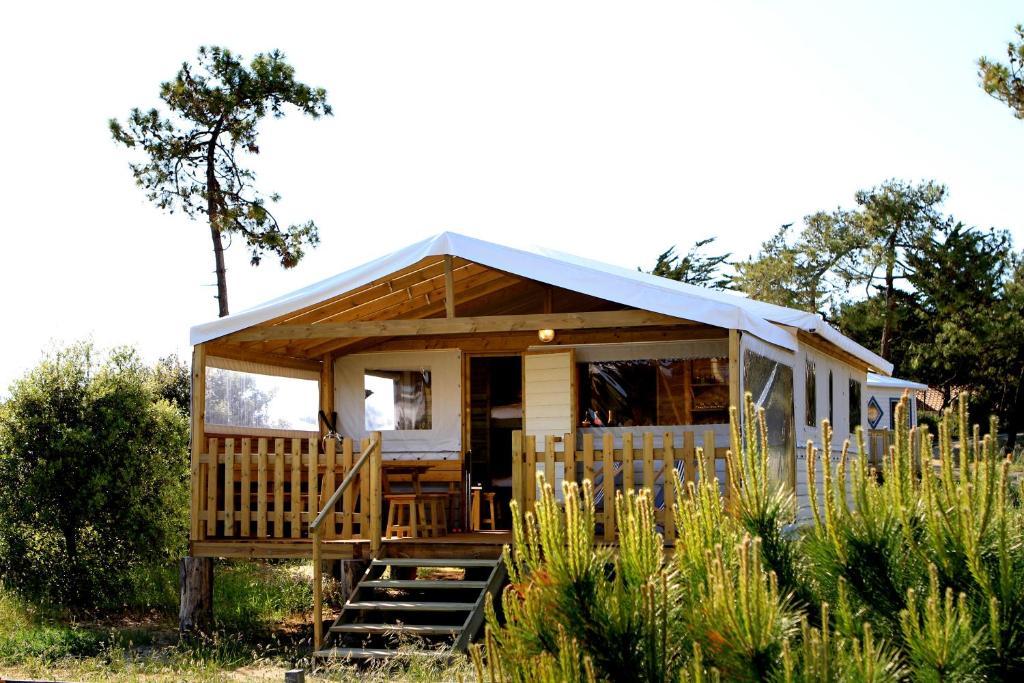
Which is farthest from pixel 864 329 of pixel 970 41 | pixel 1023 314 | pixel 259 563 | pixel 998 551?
pixel 998 551

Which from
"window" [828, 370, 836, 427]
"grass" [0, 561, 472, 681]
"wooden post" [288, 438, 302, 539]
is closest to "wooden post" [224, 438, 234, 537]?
"wooden post" [288, 438, 302, 539]

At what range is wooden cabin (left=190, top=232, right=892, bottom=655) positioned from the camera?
34.6ft

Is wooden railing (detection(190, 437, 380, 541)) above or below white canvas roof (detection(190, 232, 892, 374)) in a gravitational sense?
below

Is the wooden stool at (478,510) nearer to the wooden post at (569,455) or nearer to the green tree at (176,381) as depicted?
the wooden post at (569,455)

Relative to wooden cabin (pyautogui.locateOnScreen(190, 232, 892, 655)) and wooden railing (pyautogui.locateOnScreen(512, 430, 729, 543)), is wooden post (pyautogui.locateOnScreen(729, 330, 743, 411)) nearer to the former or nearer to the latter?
wooden cabin (pyautogui.locateOnScreen(190, 232, 892, 655))

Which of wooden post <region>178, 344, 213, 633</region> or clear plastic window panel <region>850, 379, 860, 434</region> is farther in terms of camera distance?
clear plastic window panel <region>850, 379, 860, 434</region>

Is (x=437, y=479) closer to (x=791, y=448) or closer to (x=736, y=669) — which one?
(x=791, y=448)

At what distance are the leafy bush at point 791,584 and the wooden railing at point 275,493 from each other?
7534 mm

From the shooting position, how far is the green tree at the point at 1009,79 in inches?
591

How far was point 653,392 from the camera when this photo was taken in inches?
519

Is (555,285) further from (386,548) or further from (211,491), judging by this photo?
(211,491)

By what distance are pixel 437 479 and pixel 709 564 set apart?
11.4 metres

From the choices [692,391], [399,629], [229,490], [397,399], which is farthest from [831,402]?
[399,629]

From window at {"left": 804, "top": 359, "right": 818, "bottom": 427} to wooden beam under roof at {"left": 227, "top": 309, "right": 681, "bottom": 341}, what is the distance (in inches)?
105
